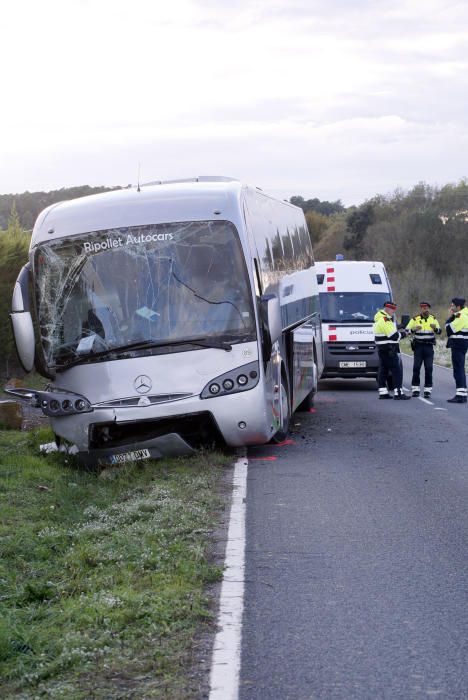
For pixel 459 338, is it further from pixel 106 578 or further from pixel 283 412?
pixel 106 578

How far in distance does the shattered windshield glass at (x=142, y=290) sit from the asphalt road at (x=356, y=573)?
5.73 ft

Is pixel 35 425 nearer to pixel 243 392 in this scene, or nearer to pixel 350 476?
pixel 243 392

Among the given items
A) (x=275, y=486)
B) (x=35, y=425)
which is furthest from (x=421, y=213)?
(x=275, y=486)

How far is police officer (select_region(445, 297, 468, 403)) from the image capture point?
1994 cm

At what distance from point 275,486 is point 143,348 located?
7.40ft

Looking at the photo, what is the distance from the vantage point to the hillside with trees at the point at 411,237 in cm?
7288

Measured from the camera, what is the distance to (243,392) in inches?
456

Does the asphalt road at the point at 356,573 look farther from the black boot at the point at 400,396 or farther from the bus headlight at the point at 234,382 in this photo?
the black boot at the point at 400,396

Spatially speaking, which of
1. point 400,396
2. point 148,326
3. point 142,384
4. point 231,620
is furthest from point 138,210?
point 400,396

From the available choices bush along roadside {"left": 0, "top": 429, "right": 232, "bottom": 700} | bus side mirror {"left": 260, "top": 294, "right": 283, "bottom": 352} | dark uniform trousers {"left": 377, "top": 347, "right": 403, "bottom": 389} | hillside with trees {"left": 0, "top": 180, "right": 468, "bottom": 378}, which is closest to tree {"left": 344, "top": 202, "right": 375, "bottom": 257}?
hillside with trees {"left": 0, "top": 180, "right": 468, "bottom": 378}

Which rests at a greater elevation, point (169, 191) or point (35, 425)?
point (169, 191)

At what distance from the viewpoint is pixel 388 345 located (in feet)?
66.4

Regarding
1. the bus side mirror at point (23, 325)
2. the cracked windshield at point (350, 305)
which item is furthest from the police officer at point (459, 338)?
the bus side mirror at point (23, 325)

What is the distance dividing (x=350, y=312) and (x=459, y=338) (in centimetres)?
407
